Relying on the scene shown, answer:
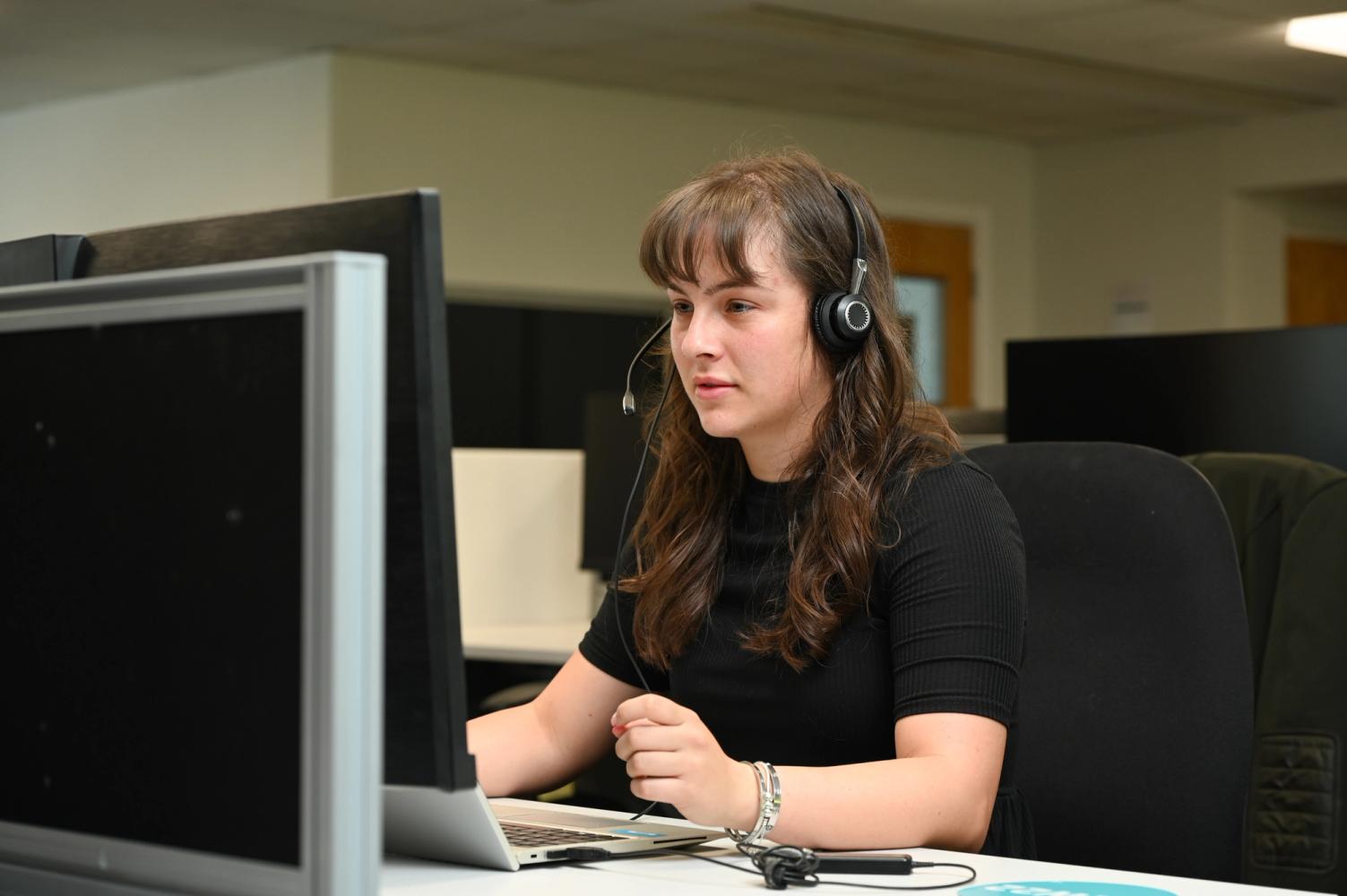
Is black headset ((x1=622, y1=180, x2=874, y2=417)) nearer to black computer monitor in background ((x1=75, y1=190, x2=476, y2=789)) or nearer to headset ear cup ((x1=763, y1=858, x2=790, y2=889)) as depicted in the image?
headset ear cup ((x1=763, y1=858, x2=790, y2=889))

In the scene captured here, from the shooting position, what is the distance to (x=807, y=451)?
145 centimetres

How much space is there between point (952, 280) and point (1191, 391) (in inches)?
176

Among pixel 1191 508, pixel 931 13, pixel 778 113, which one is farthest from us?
pixel 778 113

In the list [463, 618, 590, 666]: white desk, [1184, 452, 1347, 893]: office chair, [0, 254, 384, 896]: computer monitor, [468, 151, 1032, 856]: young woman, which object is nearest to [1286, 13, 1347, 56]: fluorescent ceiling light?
[463, 618, 590, 666]: white desk

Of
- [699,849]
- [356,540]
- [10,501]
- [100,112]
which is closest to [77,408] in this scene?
[10,501]

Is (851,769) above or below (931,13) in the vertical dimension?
below

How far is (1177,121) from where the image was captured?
6812mm

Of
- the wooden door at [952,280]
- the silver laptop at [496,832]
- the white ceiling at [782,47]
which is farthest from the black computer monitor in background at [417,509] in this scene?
the wooden door at [952,280]

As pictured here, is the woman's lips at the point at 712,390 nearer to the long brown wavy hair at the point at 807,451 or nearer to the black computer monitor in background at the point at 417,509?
the long brown wavy hair at the point at 807,451

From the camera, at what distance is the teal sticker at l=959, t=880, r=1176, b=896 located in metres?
1.04

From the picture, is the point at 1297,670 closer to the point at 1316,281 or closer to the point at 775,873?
the point at 775,873

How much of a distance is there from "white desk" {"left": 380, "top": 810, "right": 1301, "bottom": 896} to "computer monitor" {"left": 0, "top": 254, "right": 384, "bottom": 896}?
282 mm

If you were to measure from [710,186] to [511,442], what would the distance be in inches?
188

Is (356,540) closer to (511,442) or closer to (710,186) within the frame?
(710,186)
